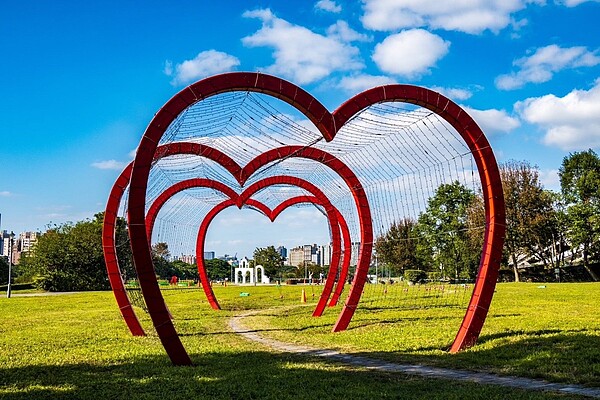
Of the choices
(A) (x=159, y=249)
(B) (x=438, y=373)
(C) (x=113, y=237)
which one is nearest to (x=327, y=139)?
(B) (x=438, y=373)

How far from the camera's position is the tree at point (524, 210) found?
46656 mm

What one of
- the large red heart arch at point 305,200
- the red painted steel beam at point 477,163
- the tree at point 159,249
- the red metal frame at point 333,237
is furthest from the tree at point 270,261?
the red painted steel beam at point 477,163

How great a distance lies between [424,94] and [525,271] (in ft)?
148

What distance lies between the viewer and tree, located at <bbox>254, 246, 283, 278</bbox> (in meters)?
72.6

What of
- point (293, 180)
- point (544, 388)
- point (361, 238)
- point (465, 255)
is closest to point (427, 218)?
point (465, 255)

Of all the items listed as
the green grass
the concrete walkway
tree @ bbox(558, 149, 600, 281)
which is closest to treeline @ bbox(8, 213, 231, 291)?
tree @ bbox(558, 149, 600, 281)

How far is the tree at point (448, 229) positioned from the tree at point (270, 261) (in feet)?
80.9

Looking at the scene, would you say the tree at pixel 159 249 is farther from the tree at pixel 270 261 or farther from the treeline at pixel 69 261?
the tree at pixel 270 261

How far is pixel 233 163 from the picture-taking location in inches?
595

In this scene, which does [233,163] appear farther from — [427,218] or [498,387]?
[427,218]

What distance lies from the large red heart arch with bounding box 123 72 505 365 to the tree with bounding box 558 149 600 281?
36488mm

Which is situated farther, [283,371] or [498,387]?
[283,371]

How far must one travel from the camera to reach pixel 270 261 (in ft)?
241

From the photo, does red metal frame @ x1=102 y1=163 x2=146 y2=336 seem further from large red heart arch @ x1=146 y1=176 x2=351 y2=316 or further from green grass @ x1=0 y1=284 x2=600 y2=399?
large red heart arch @ x1=146 y1=176 x2=351 y2=316
